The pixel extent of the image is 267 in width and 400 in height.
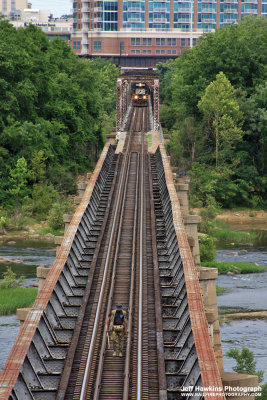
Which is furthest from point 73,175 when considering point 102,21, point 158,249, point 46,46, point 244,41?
point 102,21

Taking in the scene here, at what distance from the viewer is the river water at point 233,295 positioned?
39.9 metres

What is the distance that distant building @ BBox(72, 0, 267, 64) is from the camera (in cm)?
18912

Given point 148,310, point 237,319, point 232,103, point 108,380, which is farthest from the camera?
point 232,103

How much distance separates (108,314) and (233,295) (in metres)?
27.0

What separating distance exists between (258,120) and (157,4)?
106703mm

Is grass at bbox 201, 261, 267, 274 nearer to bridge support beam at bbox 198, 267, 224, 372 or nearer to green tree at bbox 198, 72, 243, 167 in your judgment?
bridge support beam at bbox 198, 267, 224, 372

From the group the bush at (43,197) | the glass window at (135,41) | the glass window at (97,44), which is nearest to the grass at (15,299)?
the bush at (43,197)

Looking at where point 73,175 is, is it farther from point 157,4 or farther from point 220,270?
point 157,4

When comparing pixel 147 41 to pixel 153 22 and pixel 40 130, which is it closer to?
pixel 153 22

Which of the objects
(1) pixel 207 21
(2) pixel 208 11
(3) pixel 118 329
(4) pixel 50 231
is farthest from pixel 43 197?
(2) pixel 208 11

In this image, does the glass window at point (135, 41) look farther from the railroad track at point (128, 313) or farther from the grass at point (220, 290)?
the railroad track at point (128, 313)

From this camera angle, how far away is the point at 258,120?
90.6 meters

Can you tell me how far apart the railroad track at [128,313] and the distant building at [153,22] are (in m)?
149

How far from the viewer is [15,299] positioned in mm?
47031
